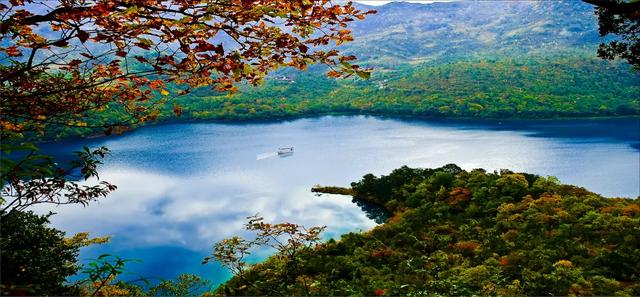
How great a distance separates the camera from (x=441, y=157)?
5666 centimetres

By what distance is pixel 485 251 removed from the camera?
1656 cm

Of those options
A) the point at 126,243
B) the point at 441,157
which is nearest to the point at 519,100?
the point at 441,157

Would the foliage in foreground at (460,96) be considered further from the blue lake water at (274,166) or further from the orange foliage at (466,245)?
the orange foliage at (466,245)

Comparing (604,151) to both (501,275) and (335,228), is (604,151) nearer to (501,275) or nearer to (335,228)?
(335,228)

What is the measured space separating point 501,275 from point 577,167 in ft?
140

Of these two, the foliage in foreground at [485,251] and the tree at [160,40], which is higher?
the tree at [160,40]

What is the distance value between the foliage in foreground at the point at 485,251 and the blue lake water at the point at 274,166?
7138 mm

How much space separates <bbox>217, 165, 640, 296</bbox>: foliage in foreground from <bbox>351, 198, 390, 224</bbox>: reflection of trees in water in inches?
152

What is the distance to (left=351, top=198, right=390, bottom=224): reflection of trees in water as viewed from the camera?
30548 millimetres

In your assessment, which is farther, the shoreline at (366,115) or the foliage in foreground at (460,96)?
the foliage in foreground at (460,96)

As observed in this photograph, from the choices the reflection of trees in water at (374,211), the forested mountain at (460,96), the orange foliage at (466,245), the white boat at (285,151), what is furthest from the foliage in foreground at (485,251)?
the forested mountain at (460,96)

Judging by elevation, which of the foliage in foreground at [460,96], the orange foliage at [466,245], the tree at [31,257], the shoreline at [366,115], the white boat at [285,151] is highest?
the foliage in foreground at [460,96]

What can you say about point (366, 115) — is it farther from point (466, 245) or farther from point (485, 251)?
point (485, 251)

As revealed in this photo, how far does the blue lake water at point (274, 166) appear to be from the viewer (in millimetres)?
30000
